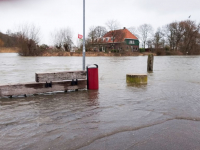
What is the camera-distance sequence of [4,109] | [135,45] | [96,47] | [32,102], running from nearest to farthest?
1. [4,109]
2. [32,102]
3. [96,47]
4. [135,45]

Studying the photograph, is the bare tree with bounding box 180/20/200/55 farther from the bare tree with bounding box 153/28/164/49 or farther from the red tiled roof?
the red tiled roof

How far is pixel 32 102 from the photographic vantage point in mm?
6070

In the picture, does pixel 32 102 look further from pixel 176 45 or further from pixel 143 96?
pixel 176 45

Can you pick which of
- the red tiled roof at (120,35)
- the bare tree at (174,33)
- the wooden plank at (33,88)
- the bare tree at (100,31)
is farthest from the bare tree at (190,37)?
the wooden plank at (33,88)

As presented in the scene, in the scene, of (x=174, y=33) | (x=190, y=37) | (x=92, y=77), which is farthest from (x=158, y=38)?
(x=92, y=77)

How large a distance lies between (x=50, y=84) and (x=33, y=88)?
1.81 ft

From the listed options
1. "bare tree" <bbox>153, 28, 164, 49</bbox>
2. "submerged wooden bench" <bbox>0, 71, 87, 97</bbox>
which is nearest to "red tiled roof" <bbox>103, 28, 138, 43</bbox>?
"bare tree" <bbox>153, 28, 164, 49</bbox>

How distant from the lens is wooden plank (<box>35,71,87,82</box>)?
6.89 metres

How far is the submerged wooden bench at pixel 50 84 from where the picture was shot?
6.56 m

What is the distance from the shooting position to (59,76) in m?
7.22

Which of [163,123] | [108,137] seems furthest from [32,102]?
[163,123]

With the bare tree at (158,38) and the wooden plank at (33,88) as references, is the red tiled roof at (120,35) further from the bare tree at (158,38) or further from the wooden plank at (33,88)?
the wooden plank at (33,88)

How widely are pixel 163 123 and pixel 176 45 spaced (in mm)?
80037

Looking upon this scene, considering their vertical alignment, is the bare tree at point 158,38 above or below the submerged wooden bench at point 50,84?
above
